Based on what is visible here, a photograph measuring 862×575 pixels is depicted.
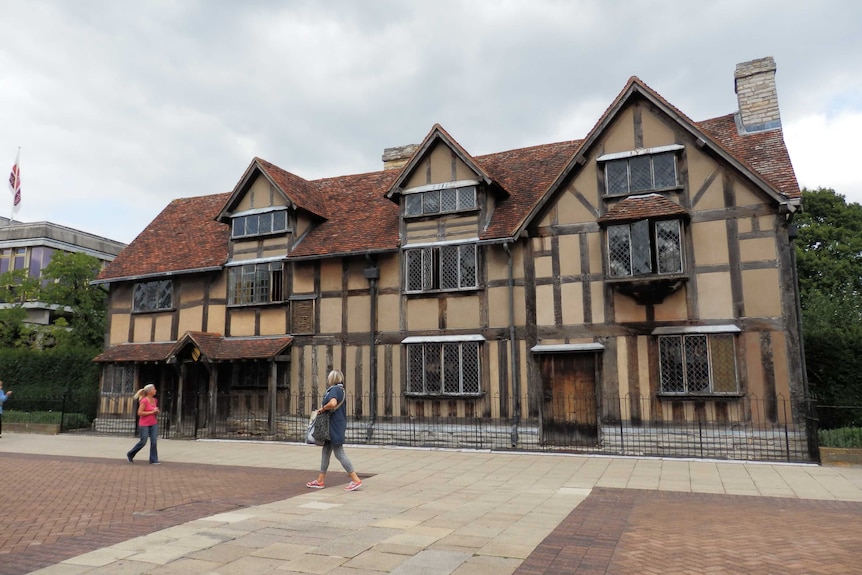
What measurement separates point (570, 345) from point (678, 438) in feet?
11.3

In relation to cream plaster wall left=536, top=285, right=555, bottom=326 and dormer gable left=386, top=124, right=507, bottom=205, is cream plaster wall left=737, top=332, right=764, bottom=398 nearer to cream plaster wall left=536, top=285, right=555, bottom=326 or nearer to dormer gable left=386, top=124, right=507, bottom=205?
cream plaster wall left=536, top=285, right=555, bottom=326

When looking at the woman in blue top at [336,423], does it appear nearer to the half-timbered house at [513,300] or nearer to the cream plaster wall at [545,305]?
the half-timbered house at [513,300]

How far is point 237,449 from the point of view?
16547 millimetres

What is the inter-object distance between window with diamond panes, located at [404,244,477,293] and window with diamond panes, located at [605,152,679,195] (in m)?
4.33

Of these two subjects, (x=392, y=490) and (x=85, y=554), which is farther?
(x=392, y=490)

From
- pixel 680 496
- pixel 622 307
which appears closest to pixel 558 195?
pixel 622 307

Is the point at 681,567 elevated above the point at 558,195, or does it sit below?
below

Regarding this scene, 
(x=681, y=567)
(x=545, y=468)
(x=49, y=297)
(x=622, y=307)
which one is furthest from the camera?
(x=49, y=297)

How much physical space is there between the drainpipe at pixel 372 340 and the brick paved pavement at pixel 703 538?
968 centimetres

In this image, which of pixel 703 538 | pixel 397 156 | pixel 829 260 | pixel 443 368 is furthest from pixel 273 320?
pixel 829 260

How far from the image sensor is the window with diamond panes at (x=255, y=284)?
2022 centimetres

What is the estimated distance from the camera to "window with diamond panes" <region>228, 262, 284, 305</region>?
20219mm

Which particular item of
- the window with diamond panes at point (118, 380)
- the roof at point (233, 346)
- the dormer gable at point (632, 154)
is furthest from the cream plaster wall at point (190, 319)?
the dormer gable at point (632, 154)

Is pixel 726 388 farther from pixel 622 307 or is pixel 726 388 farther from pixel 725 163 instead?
pixel 725 163
